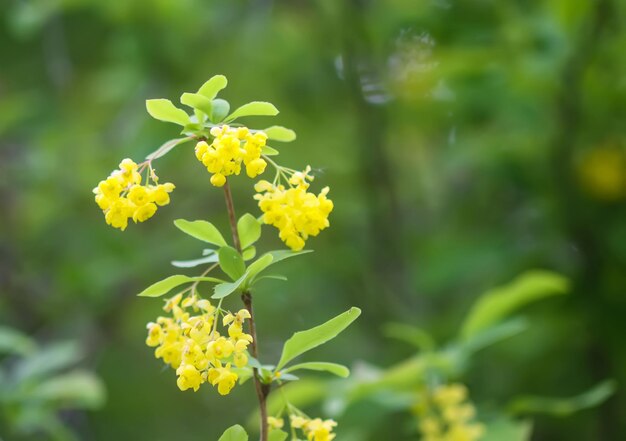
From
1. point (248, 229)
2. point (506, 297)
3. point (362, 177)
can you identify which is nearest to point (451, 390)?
point (506, 297)

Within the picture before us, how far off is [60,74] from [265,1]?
1.08 meters

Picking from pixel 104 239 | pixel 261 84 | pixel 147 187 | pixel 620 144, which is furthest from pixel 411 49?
pixel 147 187

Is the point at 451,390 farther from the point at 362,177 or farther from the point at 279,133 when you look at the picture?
the point at 362,177

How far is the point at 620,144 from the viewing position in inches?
123

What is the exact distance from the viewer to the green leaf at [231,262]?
1224 mm

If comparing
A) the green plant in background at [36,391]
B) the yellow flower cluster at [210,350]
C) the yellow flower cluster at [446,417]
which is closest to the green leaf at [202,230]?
the yellow flower cluster at [210,350]

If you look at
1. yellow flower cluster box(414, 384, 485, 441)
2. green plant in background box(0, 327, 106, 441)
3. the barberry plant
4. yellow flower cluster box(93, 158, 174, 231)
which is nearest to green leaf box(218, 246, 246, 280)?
the barberry plant

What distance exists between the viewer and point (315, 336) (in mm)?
1263

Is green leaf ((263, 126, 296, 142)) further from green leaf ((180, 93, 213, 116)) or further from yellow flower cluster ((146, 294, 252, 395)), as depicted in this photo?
yellow flower cluster ((146, 294, 252, 395))

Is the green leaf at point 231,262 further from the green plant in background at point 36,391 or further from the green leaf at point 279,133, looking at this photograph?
the green plant in background at point 36,391

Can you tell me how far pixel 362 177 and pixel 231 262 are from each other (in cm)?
247

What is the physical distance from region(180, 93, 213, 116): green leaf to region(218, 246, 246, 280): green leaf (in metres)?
0.21

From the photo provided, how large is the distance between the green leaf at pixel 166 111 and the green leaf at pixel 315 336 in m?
0.36

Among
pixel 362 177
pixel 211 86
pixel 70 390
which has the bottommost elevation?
pixel 211 86
